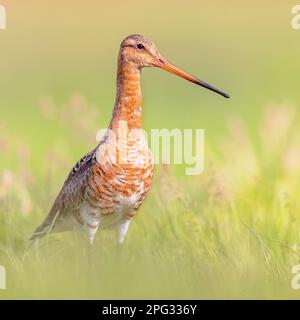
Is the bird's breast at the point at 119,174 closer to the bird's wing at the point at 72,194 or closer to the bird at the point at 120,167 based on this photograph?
the bird at the point at 120,167

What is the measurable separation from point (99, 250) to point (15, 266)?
898mm

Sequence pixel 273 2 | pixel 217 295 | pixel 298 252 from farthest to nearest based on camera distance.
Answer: pixel 273 2
pixel 298 252
pixel 217 295

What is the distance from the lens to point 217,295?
25.2ft

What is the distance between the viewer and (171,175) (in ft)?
30.0

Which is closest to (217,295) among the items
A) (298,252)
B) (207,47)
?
(298,252)

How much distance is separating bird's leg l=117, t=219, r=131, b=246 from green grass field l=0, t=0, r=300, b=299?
0.23 ft

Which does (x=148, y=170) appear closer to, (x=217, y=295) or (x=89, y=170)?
(x=89, y=170)

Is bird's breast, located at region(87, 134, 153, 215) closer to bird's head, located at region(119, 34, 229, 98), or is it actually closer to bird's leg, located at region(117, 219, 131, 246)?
bird's leg, located at region(117, 219, 131, 246)

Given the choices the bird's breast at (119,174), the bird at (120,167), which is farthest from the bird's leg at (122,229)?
the bird's breast at (119,174)

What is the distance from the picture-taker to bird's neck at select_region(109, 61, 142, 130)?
Result: 859 centimetres

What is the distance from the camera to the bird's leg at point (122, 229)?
8.84 meters

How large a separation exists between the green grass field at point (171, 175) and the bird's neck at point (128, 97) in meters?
0.69

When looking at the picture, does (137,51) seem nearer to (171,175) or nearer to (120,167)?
(120,167)

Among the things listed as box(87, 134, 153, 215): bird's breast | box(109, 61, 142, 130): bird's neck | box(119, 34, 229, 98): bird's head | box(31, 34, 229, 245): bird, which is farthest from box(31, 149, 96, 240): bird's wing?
box(119, 34, 229, 98): bird's head
